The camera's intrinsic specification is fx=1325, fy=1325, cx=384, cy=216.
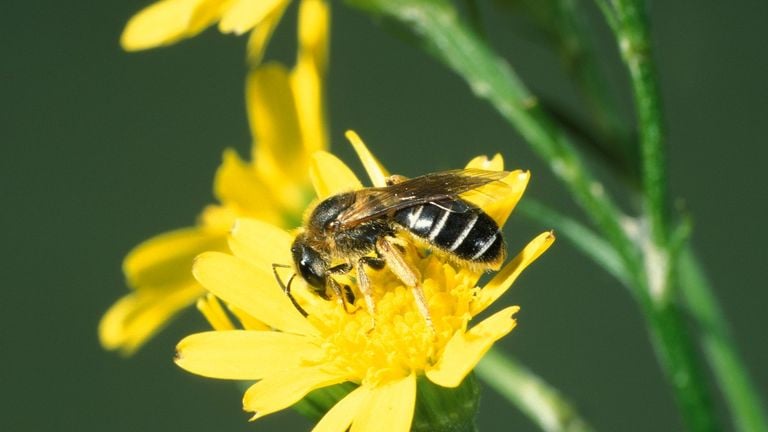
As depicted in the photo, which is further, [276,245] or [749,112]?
[749,112]

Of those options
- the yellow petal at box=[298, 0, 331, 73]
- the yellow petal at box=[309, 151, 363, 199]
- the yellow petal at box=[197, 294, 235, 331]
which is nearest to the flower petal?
the yellow petal at box=[298, 0, 331, 73]

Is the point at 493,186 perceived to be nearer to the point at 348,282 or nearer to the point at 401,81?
the point at 348,282

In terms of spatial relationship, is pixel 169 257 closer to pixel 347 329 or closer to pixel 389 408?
pixel 347 329

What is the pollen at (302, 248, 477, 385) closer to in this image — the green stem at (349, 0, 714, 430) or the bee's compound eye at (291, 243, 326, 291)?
the bee's compound eye at (291, 243, 326, 291)

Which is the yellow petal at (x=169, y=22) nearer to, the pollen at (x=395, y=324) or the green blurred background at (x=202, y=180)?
the pollen at (x=395, y=324)

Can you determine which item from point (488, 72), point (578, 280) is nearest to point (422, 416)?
point (488, 72)

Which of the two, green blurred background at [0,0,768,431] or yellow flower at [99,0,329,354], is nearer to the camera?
yellow flower at [99,0,329,354]

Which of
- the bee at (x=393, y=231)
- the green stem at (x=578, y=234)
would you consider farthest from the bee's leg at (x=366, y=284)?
the green stem at (x=578, y=234)
